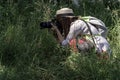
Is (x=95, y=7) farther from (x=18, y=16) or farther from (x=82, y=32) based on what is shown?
(x=82, y=32)

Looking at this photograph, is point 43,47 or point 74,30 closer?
point 74,30

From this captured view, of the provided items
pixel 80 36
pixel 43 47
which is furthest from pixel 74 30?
pixel 43 47

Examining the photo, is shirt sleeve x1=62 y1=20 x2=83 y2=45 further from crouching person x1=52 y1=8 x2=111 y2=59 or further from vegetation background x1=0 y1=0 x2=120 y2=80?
vegetation background x1=0 y1=0 x2=120 y2=80

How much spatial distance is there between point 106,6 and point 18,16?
1.65 meters

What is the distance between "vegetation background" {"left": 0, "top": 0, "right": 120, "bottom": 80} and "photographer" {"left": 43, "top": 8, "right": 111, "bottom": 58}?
12 centimetres

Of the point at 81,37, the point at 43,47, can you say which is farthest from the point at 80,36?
the point at 43,47

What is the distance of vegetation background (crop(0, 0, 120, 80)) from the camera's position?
477cm

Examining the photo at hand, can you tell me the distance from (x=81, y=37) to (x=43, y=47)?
2.13 ft

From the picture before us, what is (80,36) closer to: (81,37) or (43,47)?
(81,37)

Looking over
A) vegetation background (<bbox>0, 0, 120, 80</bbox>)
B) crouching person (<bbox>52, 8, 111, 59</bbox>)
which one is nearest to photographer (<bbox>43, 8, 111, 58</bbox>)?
crouching person (<bbox>52, 8, 111, 59</bbox>)

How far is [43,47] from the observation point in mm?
5730

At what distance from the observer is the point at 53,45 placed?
579 cm

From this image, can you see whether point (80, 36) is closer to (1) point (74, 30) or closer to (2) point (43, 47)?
(1) point (74, 30)

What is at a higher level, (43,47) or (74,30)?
(74,30)
